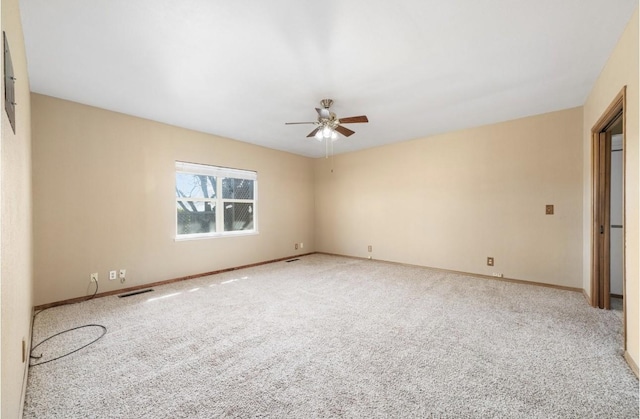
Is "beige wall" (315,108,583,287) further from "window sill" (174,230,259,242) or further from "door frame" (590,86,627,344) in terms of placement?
"window sill" (174,230,259,242)

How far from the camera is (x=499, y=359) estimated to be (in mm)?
1930

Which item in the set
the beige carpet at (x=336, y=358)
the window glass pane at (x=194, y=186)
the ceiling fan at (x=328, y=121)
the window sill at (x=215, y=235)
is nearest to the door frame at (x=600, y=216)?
the beige carpet at (x=336, y=358)

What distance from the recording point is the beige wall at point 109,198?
3.03m

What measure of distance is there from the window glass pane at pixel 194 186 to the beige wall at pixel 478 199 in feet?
9.09

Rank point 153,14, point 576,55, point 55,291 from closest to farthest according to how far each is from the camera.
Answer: point 153,14 → point 576,55 → point 55,291

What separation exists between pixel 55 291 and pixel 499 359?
14.6 feet

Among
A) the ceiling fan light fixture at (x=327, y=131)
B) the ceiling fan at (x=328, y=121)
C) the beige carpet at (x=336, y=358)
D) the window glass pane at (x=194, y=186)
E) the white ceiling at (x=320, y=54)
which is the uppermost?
the white ceiling at (x=320, y=54)

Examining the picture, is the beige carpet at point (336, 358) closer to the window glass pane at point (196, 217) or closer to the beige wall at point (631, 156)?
the beige wall at point (631, 156)

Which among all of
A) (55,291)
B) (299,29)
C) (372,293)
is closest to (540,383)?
(372,293)

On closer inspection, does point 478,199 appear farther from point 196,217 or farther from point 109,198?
point 109,198

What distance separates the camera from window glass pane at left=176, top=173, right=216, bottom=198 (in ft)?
13.8

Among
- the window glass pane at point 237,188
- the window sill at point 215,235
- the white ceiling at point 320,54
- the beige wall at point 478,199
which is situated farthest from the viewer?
the window glass pane at point 237,188

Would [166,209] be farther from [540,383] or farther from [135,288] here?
[540,383]

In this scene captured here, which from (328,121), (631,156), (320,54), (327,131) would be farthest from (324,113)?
(631,156)
